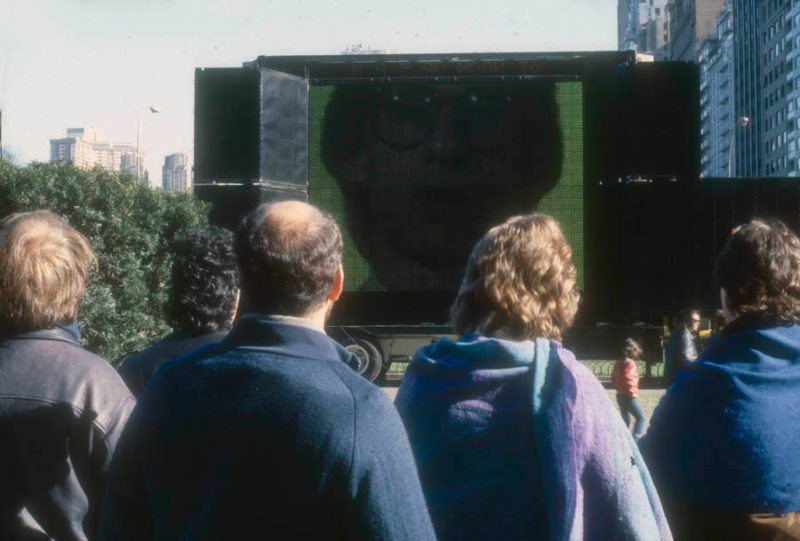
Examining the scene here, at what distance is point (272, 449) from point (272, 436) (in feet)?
0.07

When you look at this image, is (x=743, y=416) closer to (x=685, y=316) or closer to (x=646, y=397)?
(x=685, y=316)

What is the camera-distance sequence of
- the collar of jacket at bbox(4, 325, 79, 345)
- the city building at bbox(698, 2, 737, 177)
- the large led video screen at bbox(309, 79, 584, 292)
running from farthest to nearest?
the city building at bbox(698, 2, 737, 177), the large led video screen at bbox(309, 79, 584, 292), the collar of jacket at bbox(4, 325, 79, 345)

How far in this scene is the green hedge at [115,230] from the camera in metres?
11.8

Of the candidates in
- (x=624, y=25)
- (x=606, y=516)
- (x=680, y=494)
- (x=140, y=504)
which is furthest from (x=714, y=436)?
(x=624, y=25)

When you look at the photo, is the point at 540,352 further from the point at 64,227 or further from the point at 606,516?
the point at 64,227

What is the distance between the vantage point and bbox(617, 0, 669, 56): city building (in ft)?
470

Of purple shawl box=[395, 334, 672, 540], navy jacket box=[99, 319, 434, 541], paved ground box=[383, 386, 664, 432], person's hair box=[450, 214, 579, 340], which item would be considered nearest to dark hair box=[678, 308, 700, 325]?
paved ground box=[383, 386, 664, 432]

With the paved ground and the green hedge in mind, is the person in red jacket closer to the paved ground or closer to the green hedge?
the paved ground

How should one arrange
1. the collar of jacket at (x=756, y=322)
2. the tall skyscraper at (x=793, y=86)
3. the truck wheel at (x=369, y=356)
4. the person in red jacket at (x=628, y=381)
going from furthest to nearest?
the tall skyscraper at (x=793, y=86) → the truck wheel at (x=369, y=356) → the person in red jacket at (x=628, y=381) → the collar of jacket at (x=756, y=322)

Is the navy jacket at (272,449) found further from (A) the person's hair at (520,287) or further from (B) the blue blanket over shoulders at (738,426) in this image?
(B) the blue blanket over shoulders at (738,426)

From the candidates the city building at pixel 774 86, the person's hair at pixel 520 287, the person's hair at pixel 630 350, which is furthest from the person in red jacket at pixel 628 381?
the city building at pixel 774 86

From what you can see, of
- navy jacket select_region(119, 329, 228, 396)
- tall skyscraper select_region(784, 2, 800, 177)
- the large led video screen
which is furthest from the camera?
tall skyscraper select_region(784, 2, 800, 177)

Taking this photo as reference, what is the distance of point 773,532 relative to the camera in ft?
8.51

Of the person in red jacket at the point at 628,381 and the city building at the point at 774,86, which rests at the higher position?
the city building at the point at 774,86
